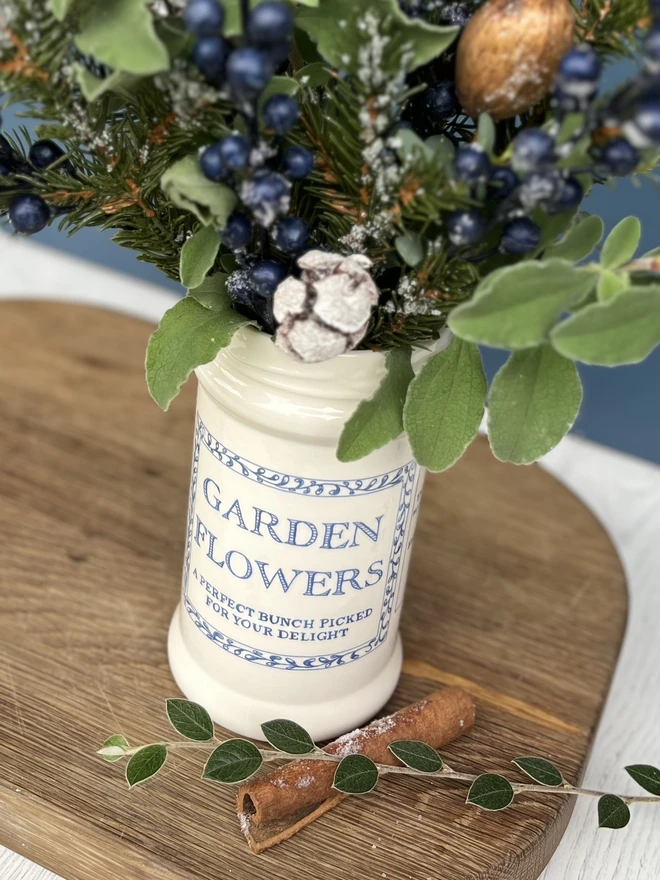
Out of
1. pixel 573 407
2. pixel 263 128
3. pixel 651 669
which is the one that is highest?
pixel 263 128

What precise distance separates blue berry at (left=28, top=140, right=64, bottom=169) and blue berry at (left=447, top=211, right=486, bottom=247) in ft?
0.57

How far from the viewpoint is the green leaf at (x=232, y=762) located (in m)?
0.52

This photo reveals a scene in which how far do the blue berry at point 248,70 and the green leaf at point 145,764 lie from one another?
34 cm

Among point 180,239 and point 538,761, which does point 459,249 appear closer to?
point 180,239

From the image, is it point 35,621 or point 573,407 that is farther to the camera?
point 35,621

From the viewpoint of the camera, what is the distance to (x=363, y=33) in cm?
37

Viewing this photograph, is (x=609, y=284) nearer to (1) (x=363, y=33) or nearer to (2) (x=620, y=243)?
(2) (x=620, y=243)

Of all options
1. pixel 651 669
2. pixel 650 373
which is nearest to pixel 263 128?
pixel 651 669

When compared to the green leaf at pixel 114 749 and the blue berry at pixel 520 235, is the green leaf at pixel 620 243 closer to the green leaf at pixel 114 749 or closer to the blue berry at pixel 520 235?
the blue berry at pixel 520 235

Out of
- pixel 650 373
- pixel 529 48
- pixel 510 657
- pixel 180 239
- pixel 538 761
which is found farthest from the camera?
pixel 650 373

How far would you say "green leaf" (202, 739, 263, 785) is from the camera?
0.52 metres

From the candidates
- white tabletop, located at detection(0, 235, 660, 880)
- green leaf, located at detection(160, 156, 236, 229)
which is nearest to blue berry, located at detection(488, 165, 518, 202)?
green leaf, located at detection(160, 156, 236, 229)

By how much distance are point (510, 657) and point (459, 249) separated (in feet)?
1.18

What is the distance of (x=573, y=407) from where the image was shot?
0.44m
